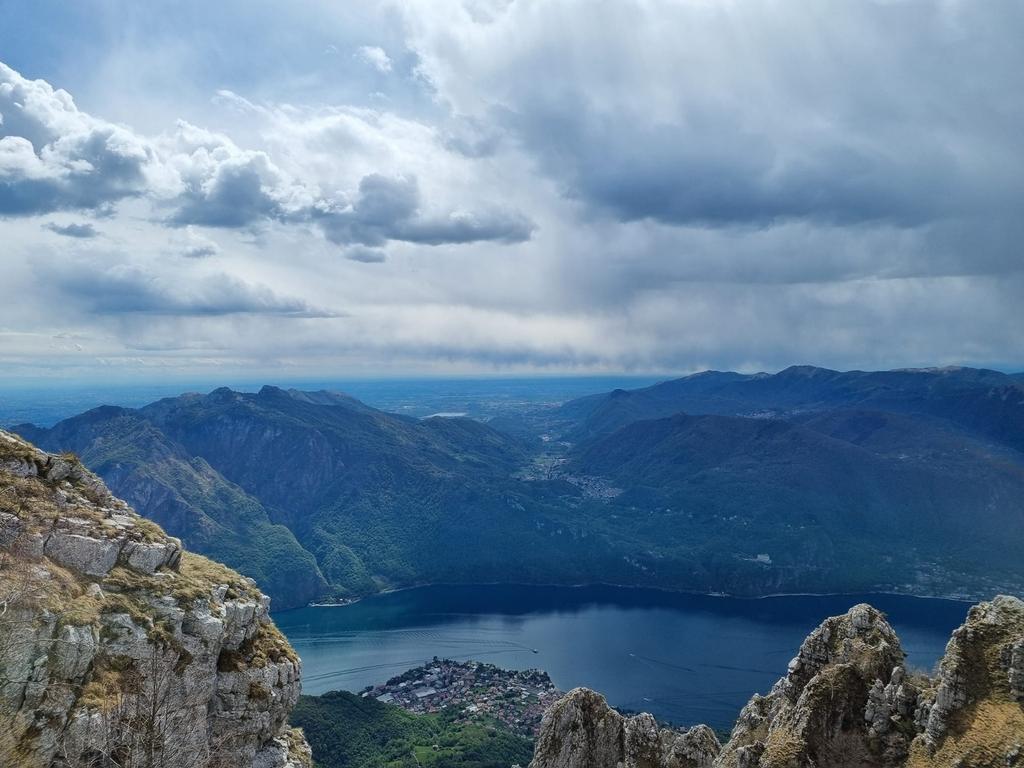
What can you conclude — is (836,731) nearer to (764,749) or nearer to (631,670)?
(764,749)

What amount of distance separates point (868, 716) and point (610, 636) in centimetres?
13387

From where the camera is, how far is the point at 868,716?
1566 centimetres

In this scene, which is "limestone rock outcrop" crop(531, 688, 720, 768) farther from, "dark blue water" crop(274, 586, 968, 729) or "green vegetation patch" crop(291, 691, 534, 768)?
"dark blue water" crop(274, 586, 968, 729)

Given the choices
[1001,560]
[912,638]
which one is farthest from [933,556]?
[912,638]

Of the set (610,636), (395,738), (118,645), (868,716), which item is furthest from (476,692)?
(868,716)

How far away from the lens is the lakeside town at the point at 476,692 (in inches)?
3597

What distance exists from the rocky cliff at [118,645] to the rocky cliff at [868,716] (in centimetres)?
994

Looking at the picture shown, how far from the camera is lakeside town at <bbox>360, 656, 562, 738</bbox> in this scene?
9138cm

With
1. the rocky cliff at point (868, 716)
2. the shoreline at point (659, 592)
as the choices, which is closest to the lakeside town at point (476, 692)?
the shoreline at point (659, 592)

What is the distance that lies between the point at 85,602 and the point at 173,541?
446cm

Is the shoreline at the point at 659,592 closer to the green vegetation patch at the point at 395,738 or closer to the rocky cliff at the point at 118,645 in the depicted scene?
the green vegetation patch at the point at 395,738

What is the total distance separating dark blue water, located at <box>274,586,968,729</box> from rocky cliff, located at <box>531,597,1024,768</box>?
264ft

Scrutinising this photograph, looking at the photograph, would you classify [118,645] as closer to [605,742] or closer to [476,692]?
[605,742]

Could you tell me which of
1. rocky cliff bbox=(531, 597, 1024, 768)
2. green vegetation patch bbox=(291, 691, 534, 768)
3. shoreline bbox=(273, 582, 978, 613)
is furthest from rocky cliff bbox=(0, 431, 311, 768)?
shoreline bbox=(273, 582, 978, 613)
